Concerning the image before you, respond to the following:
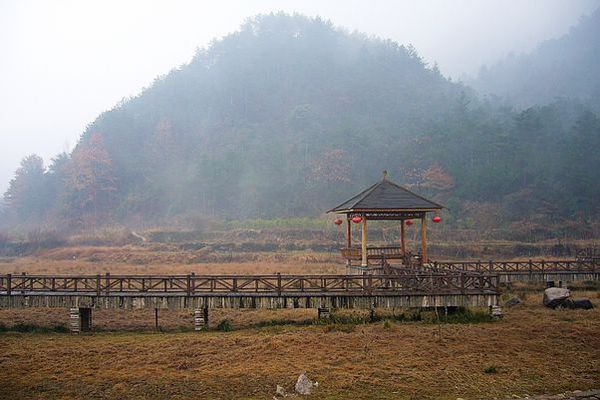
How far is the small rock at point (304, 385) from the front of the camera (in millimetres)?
11672

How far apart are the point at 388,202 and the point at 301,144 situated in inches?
1974

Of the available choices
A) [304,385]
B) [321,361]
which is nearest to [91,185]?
[321,361]

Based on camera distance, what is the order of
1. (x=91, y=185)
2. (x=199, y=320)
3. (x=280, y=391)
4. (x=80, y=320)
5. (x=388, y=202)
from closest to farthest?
(x=280, y=391) < (x=199, y=320) < (x=80, y=320) < (x=388, y=202) < (x=91, y=185)

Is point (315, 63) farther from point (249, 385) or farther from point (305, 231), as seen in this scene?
point (249, 385)

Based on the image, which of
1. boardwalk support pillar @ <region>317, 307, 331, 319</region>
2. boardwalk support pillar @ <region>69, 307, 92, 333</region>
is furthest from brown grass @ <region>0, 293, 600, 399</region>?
boardwalk support pillar @ <region>317, 307, 331, 319</region>

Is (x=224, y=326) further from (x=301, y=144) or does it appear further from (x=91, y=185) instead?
(x=91, y=185)

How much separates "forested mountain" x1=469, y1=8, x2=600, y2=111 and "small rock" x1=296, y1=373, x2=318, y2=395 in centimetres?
8190

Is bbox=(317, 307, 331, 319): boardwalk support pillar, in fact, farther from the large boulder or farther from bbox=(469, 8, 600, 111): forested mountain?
bbox=(469, 8, 600, 111): forested mountain

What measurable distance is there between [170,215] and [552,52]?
11212cm

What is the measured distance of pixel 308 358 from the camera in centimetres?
1387

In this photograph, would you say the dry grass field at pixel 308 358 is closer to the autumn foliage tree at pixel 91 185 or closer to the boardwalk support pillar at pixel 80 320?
the boardwalk support pillar at pixel 80 320

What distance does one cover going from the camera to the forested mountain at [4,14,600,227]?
58812 mm

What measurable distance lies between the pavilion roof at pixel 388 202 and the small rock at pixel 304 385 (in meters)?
11.6

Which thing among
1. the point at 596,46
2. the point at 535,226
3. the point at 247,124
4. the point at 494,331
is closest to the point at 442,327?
the point at 494,331
